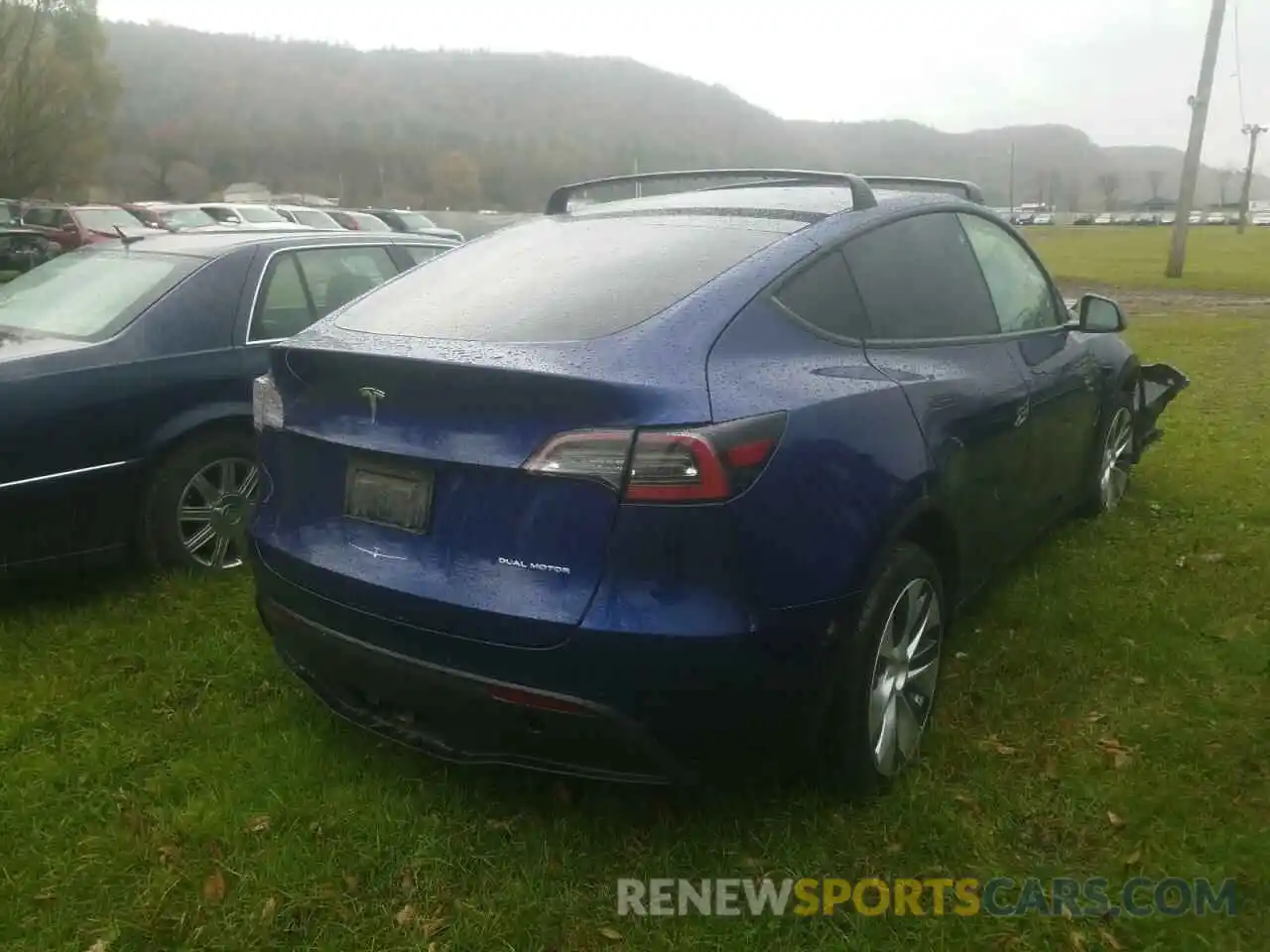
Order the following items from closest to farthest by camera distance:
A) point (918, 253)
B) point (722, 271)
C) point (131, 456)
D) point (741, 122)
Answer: point (722, 271) → point (918, 253) → point (131, 456) → point (741, 122)

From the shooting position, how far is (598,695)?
8.02 feet

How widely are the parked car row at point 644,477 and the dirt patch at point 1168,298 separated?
14443mm

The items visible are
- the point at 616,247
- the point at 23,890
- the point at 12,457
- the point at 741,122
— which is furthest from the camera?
the point at 741,122

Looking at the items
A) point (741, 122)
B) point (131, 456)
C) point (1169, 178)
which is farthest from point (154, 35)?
point (1169, 178)

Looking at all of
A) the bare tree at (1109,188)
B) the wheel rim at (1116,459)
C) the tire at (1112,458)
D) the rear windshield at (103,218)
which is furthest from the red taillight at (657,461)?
the bare tree at (1109,188)

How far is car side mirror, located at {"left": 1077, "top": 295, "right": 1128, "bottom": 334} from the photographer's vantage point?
451 centimetres

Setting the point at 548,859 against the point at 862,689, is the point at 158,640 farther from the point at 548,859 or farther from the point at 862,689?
the point at 862,689

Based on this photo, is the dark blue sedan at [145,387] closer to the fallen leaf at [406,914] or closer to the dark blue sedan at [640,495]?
the dark blue sedan at [640,495]

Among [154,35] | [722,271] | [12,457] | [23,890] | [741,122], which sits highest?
[154,35]

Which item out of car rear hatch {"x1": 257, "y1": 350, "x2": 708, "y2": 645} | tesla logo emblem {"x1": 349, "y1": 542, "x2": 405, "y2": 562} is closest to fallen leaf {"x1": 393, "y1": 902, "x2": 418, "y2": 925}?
car rear hatch {"x1": 257, "y1": 350, "x2": 708, "y2": 645}

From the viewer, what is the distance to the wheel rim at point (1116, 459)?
5332 mm

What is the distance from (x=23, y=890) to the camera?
2711 mm

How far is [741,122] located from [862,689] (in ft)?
333

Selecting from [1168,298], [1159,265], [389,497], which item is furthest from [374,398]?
[1159,265]
